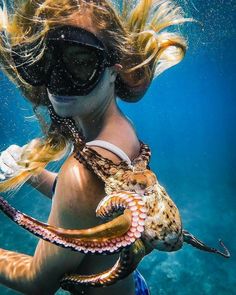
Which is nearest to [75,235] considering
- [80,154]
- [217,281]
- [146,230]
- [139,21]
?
[146,230]

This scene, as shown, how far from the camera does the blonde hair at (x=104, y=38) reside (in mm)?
1706

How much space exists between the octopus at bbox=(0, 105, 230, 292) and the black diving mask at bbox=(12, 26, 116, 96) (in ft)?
1.06

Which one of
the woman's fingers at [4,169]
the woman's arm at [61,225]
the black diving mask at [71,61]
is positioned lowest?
the woman's arm at [61,225]

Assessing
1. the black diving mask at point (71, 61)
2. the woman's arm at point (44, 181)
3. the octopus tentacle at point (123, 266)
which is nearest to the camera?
the octopus tentacle at point (123, 266)

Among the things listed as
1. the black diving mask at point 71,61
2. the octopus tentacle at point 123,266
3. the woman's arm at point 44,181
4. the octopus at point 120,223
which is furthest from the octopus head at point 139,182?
the woman's arm at point 44,181

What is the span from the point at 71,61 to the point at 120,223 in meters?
0.99

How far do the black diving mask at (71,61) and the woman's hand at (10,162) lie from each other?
2.99 ft

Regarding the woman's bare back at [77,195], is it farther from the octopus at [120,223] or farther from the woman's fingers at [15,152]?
the woman's fingers at [15,152]

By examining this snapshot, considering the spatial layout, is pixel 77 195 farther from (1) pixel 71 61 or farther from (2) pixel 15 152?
(2) pixel 15 152

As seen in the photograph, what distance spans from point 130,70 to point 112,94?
21 cm

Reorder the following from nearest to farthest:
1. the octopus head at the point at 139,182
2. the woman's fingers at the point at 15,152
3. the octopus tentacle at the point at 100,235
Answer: the octopus tentacle at the point at 100,235 → the octopus head at the point at 139,182 → the woman's fingers at the point at 15,152

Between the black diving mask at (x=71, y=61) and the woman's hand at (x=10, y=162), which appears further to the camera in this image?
the woman's hand at (x=10, y=162)

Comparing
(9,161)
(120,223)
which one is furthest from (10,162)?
(120,223)

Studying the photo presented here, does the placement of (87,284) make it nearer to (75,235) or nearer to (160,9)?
(75,235)
